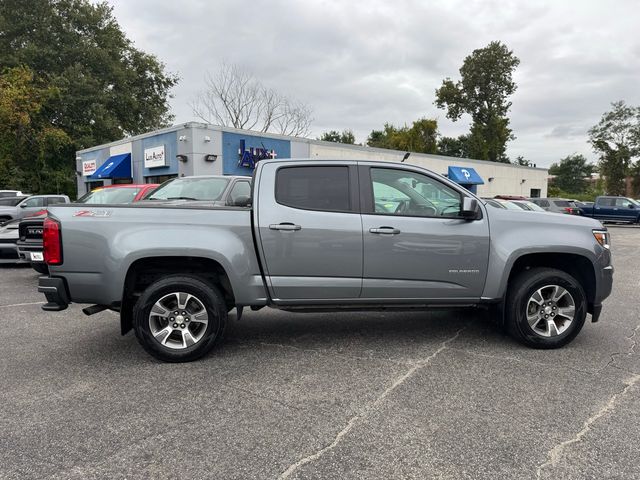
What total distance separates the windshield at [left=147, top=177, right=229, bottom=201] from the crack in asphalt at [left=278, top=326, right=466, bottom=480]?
16.9 feet

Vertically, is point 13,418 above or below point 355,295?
below

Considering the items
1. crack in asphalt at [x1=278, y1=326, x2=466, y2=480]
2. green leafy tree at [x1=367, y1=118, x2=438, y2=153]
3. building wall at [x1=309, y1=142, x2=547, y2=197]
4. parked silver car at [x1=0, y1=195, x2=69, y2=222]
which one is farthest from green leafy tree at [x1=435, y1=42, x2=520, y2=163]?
crack in asphalt at [x1=278, y1=326, x2=466, y2=480]

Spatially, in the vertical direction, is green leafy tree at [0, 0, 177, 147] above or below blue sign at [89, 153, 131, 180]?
above

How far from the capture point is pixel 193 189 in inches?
333

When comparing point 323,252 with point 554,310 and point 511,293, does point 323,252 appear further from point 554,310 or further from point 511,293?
point 554,310

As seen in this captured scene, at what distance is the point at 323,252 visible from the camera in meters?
4.22

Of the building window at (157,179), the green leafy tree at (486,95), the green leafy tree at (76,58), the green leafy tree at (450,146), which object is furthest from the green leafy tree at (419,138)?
the building window at (157,179)

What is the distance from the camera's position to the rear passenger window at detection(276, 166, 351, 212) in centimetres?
434

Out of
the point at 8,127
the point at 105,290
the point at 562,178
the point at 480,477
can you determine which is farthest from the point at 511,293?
the point at 562,178

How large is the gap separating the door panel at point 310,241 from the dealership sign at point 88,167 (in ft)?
79.3

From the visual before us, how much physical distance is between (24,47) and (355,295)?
118 ft

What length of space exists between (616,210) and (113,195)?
27909 millimetres

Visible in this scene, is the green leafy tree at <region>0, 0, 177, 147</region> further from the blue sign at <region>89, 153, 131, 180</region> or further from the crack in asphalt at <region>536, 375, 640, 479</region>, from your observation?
the crack in asphalt at <region>536, 375, 640, 479</region>

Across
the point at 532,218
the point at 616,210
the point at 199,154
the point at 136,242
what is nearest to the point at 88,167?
the point at 199,154
